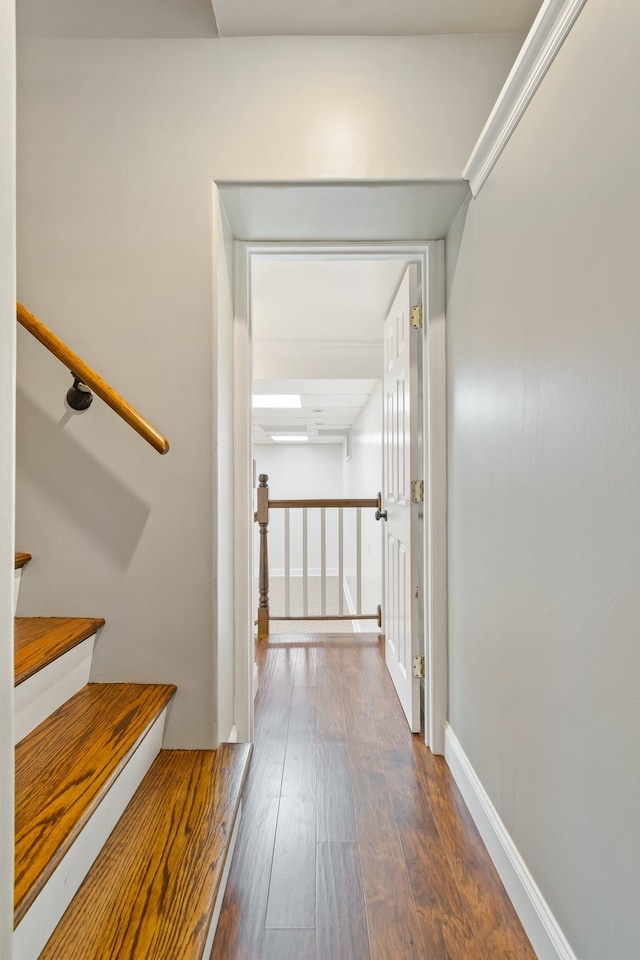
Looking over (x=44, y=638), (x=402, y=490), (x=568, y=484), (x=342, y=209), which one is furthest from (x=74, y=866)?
(x=342, y=209)

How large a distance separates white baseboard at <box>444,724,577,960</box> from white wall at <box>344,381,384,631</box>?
2.01 meters

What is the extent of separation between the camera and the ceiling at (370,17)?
1.59 meters

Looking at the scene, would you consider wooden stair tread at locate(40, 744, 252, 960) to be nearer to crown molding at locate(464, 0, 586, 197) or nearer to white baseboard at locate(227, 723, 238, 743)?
white baseboard at locate(227, 723, 238, 743)

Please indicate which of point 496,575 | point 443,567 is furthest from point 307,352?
point 496,575

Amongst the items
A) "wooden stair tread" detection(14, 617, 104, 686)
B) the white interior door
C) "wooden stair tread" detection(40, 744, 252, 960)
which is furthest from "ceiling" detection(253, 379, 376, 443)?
"wooden stair tread" detection(40, 744, 252, 960)

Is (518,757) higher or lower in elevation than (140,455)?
lower

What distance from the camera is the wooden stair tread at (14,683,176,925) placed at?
96 cm

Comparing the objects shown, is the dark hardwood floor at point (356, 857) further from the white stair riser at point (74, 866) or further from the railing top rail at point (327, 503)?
the railing top rail at point (327, 503)

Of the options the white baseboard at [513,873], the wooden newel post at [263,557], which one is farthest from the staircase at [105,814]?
the wooden newel post at [263,557]

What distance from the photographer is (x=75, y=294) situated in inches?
65.4

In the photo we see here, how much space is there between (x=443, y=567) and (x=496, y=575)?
21.8 inches

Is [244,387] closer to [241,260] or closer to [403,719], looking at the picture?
[241,260]

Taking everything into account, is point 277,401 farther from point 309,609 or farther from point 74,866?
point 74,866

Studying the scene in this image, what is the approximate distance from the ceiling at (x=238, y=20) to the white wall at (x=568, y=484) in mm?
599
